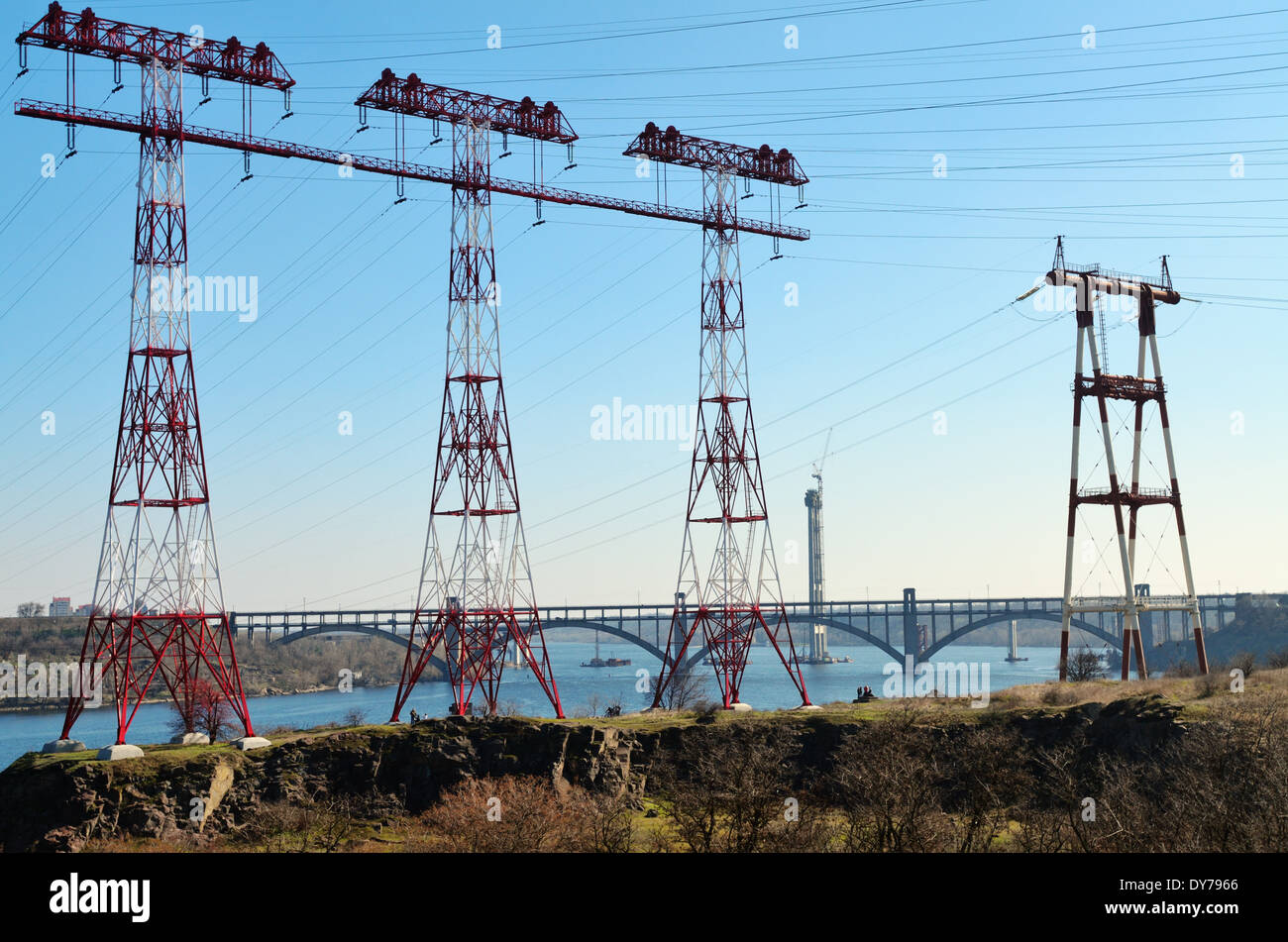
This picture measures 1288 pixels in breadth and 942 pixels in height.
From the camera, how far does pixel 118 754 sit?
172ft

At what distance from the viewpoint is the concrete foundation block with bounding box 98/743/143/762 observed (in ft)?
171

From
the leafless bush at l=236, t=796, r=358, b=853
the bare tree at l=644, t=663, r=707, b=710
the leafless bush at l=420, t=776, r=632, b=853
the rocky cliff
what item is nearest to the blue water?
the bare tree at l=644, t=663, r=707, b=710

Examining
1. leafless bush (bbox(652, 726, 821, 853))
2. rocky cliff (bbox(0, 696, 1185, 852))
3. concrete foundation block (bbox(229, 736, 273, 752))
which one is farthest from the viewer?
concrete foundation block (bbox(229, 736, 273, 752))

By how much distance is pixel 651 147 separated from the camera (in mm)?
68125

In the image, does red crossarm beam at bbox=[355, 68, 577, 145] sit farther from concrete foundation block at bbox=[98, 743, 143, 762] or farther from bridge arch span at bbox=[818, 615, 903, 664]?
bridge arch span at bbox=[818, 615, 903, 664]

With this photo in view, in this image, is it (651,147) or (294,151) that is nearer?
(294,151)

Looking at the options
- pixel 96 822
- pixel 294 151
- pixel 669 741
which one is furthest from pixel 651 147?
pixel 96 822

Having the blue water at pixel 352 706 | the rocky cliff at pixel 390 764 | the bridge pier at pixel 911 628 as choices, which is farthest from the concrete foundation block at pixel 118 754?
the bridge pier at pixel 911 628
